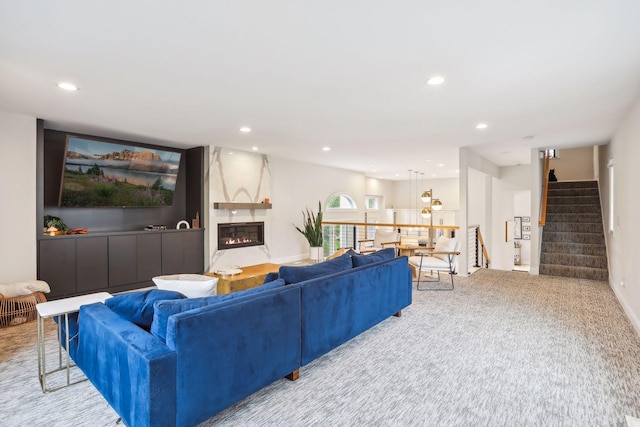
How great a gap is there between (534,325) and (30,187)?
622 centimetres

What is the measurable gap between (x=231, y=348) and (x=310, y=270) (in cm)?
98

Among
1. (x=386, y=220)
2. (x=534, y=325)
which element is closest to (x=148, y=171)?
(x=534, y=325)

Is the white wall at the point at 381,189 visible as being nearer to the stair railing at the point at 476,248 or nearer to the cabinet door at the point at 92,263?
the stair railing at the point at 476,248

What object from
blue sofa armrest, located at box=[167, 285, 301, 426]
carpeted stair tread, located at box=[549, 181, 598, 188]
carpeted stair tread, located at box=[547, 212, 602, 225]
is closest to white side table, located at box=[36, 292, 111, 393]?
blue sofa armrest, located at box=[167, 285, 301, 426]

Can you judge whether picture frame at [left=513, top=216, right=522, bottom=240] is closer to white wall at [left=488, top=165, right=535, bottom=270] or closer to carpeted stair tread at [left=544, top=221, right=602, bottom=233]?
white wall at [left=488, top=165, right=535, bottom=270]

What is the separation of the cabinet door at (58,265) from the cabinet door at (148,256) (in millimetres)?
894

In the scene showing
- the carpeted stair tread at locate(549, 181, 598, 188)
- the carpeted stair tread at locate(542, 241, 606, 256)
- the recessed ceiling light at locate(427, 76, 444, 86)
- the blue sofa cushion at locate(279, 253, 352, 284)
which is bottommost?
the carpeted stair tread at locate(542, 241, 606, 256)

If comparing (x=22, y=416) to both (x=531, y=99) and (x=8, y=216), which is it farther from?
(x=531, y=99)

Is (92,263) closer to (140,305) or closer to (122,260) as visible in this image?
(122,260)

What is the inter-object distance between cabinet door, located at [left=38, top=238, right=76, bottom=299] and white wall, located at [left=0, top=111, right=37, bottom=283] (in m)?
0.11

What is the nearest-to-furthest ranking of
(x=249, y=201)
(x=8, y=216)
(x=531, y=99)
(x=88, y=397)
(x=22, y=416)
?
(x=22, y=416)
(x=88, y=397)
(x=531, y=99)
(x=8, y=216)
(x=249, y=201)

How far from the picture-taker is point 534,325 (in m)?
3.57

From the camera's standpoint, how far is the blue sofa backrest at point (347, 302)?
8.29 ft

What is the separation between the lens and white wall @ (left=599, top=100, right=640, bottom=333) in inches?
139
